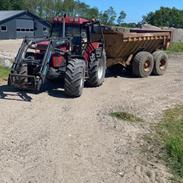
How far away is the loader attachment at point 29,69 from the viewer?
10937mm

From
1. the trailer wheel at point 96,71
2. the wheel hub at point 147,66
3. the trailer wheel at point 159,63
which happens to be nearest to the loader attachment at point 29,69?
the trailer wheel at point 96,71

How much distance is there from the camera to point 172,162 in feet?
22.6

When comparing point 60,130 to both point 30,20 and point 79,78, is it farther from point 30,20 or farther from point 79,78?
point 30,20

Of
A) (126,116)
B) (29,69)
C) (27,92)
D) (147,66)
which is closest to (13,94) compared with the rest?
(27,92)

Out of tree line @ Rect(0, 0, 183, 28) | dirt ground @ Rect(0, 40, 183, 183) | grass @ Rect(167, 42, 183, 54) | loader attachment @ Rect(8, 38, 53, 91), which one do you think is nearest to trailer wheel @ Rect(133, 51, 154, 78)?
dirt ground @ Rect(0, 40, 183, 183)

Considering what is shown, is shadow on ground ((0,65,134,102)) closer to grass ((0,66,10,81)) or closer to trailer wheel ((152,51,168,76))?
grass ((0,66,10,81))

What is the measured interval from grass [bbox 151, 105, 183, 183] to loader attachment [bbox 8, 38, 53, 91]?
10.8 ft

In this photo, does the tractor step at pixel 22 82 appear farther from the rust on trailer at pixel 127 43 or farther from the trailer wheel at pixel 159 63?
the trailer wheel at pixel 159 63

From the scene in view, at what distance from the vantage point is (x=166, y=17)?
102562 millimetres

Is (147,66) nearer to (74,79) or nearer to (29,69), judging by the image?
(74,79)

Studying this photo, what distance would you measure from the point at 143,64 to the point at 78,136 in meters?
8.11

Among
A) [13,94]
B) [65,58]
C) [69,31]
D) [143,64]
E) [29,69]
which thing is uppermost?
[69,31]

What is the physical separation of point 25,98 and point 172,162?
5.19m

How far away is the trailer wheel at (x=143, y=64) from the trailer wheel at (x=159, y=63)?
1.21 feet
